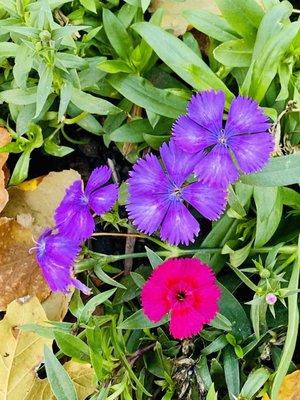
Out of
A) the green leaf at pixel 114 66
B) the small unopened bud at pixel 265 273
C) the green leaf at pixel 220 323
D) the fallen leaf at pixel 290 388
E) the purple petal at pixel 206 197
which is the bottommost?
the fallen leaf at pixel 290 388

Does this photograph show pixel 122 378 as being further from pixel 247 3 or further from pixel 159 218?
pixel 247 3

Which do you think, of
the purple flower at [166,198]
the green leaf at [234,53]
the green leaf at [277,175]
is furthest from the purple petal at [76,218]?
the green leaf at [234,53]

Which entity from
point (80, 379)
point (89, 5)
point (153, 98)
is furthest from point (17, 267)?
point (89, 5)

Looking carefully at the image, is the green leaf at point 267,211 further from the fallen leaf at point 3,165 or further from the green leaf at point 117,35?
the fallen leaf at point 3,165

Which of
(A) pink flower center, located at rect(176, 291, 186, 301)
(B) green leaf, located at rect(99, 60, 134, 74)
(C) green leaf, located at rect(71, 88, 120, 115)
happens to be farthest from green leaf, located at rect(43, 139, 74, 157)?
(A) pink flower center, located at rect(176, 291, 186, 301)

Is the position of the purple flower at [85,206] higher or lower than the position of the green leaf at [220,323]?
higher

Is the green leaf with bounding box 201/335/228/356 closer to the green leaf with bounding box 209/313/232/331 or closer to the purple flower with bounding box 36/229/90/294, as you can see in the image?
the green leaf with bounding box 209/313/232/331
